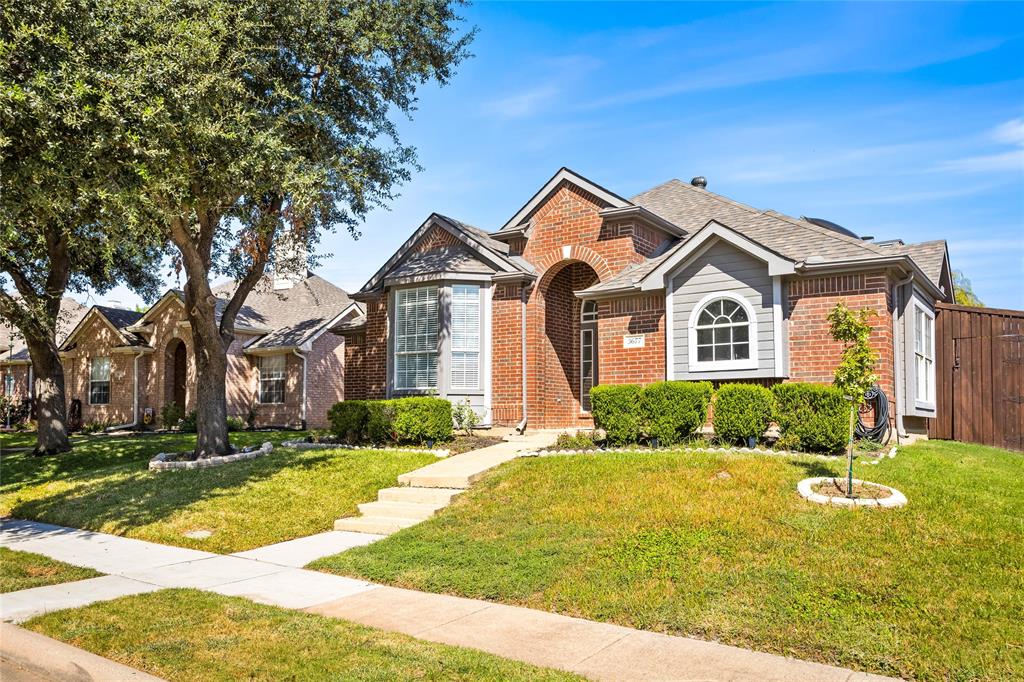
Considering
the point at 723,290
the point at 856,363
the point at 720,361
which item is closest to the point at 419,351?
the point at 720,361

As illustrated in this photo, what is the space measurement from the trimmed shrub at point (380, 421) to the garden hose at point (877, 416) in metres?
8.92

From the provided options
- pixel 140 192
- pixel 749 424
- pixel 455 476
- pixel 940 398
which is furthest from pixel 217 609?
pixel 940 398

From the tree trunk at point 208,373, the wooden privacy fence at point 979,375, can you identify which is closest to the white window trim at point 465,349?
the tree trunk at point 208,373

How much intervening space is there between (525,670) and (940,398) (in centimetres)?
1418

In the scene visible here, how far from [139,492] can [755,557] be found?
34.3 feet

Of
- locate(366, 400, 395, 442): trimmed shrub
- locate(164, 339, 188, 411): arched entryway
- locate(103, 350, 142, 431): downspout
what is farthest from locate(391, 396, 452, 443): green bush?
locate(103, 350, 142, 431): downspout

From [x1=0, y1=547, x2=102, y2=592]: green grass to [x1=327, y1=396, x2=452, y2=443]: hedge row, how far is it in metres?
7.08

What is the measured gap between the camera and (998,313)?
1560cm

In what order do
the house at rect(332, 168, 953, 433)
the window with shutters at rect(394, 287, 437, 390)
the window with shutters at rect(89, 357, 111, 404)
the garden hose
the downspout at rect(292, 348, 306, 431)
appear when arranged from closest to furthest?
1. the garden hose
2. the house at rect(332, 168, 953, 433)
3. the window with shutters at rect(394, 287, 437, 390)
4. the downspout at rect(292, 348, 306, 431)
5. the window with shutters at rect(89, 357, 111, 404)

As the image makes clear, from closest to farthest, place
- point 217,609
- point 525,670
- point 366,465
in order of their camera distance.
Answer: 1. point 525,670
2. point 217,609
3. point 366,465

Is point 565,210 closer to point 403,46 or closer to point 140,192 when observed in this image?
point 403,46

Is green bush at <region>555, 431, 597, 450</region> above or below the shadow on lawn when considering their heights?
above

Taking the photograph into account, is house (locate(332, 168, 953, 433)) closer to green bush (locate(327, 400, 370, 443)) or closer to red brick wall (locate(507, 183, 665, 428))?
red brick wall (locate(507, 183, 665, 428))

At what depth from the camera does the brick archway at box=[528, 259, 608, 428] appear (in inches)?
683
